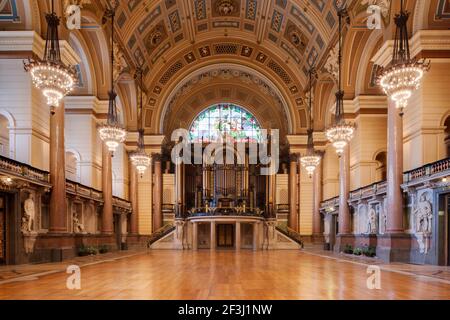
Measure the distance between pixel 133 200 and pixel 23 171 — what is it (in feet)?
56.1

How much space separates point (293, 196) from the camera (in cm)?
3400

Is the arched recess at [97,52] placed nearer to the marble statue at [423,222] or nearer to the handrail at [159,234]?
the handrail at [159,234]

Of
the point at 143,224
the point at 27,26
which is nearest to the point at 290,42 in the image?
the point at 143,224

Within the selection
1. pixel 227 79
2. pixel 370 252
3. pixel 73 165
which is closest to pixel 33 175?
pixel 73 165

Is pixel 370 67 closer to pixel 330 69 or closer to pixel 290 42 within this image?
pixel 330 69

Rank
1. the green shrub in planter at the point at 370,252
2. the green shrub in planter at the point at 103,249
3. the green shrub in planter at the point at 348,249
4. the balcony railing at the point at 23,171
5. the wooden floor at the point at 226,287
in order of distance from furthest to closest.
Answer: the green shrub in planter at the point at 103,249 → the green shrub in planter at the point at 348,249 → the green shrub in planter at the point at 370,252 → the balcony railing at the point at 23,171 → the wooden floor at the point at 226,287

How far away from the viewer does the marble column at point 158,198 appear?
1324 inches

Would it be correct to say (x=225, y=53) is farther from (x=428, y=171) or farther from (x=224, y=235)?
(x=428, y=171)

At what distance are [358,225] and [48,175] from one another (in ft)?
49.5

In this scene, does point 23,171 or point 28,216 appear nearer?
point 23,171

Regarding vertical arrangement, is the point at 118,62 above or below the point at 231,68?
below

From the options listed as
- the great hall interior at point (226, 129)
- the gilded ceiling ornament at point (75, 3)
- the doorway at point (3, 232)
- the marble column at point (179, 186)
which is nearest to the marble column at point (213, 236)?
the great hall interior at point (226, 129)

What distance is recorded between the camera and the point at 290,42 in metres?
31.2

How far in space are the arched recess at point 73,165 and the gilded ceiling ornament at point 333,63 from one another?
14.2 m
